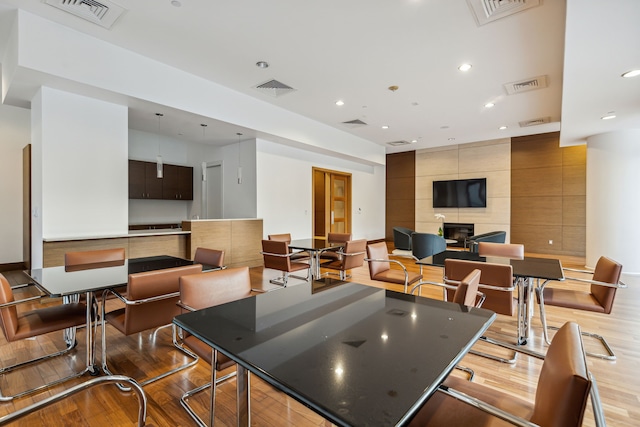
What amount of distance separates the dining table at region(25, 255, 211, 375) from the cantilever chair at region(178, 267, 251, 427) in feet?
2.10

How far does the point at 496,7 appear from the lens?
3010 millimetres

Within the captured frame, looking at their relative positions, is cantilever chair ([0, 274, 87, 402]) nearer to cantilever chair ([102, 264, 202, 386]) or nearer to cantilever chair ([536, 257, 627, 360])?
cantilever chair ([102, 264, 202, 386])

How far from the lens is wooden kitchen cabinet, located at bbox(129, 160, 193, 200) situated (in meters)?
6.85

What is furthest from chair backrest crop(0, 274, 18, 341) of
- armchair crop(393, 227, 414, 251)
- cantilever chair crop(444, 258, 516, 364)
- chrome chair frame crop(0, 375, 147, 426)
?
armchair crop(393, 227, 414, 251)

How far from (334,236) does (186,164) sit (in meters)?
4.92

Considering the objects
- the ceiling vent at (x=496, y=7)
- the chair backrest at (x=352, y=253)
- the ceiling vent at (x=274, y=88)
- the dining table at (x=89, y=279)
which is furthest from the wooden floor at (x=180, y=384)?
the ceiling vent at (x=274, y=88)

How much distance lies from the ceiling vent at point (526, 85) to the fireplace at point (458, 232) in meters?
4.78

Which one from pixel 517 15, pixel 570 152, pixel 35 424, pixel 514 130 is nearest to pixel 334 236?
pixel 517 15

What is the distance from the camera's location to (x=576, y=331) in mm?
1105

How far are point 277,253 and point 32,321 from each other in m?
2.51

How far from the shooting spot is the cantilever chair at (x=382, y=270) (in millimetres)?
3422

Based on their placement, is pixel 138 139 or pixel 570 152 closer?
pixel 138 139

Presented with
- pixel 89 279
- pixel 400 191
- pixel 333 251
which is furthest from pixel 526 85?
pixel 89 279

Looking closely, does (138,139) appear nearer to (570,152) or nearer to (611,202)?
(611,202)
